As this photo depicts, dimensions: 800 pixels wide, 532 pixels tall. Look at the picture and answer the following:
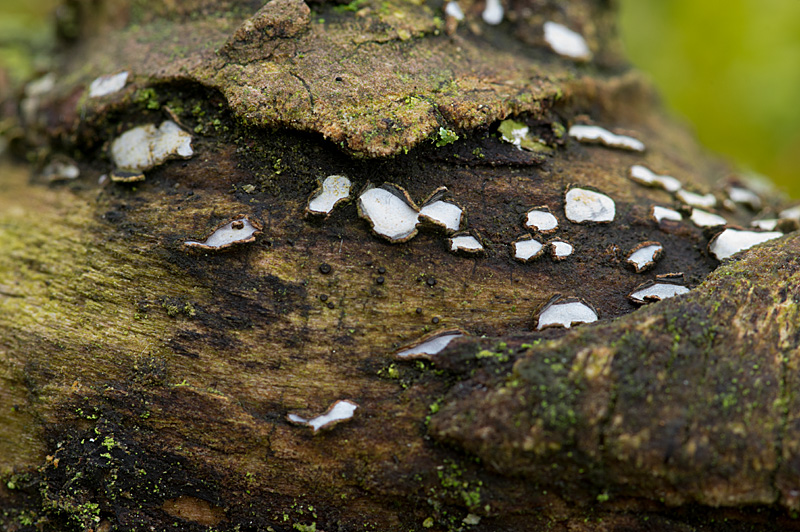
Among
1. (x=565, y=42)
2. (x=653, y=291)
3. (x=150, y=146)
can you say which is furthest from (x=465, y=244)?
(x=565, y=42)

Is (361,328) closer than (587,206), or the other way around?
(361,328)

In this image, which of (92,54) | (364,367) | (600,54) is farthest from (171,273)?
(600,54)

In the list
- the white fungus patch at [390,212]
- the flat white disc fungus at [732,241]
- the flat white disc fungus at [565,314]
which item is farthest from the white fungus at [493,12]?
the flat white disc fungus at [565,314]

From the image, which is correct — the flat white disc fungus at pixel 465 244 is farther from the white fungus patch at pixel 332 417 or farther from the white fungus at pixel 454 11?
the white fungus at pixel 454 11

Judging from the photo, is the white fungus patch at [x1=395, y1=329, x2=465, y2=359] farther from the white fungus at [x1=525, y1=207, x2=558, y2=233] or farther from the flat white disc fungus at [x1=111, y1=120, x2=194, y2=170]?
the flat white disc fungus at [x1=111, y1=120, x2=194, y2=170]

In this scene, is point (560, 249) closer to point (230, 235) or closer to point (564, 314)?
point (564, 314)
